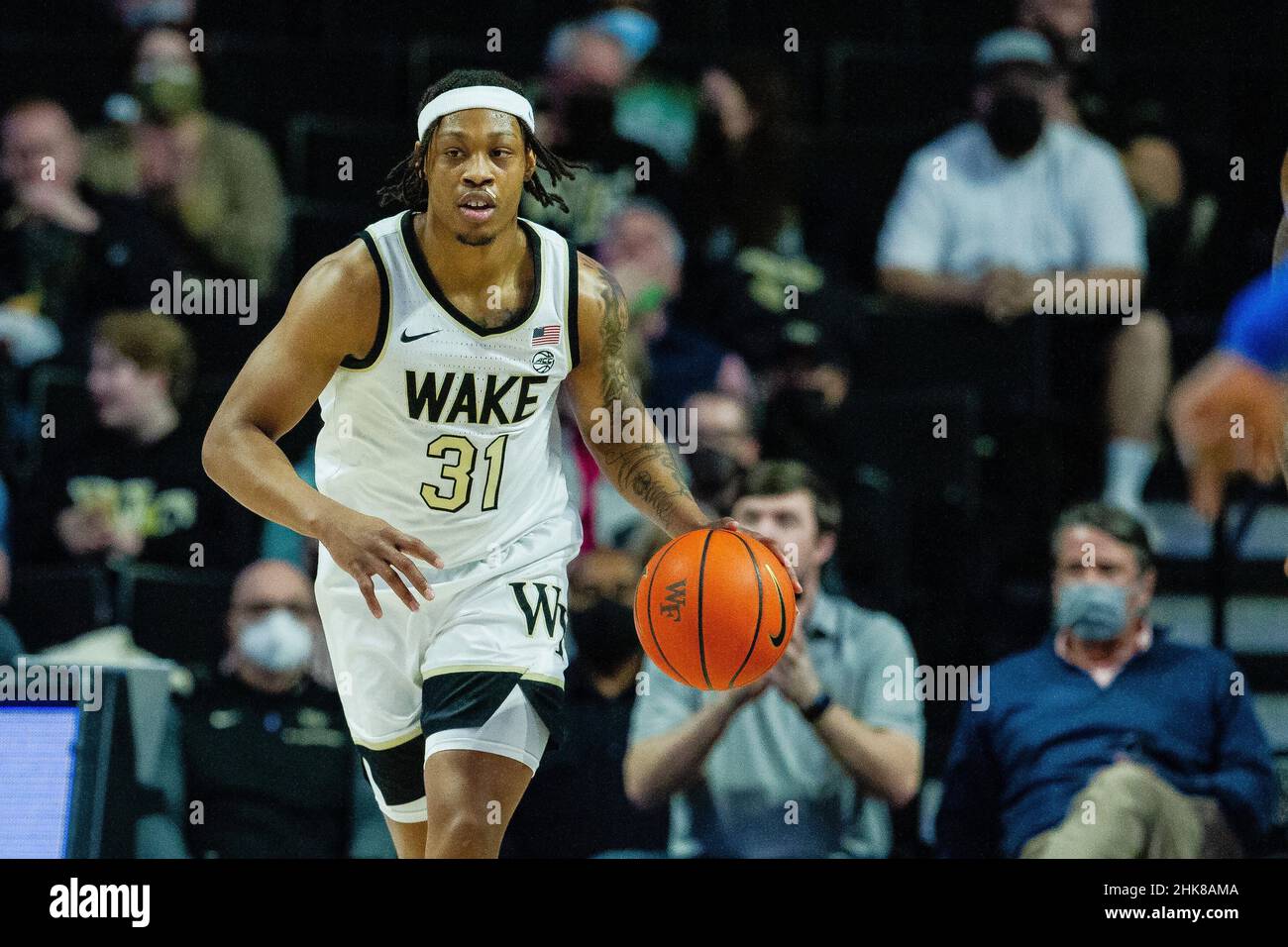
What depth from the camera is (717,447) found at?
623 cm

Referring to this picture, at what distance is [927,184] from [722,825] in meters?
2.68

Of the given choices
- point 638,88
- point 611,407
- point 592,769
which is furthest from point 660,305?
point 611,407

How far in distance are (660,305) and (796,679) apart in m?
1.71

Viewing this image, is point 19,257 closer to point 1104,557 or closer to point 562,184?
point 562,184

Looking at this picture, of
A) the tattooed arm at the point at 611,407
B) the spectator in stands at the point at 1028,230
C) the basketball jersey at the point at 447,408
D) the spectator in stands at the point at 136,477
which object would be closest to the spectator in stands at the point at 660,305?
the spectator in stands at the point at 1028,230

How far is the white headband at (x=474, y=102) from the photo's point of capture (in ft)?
13.6

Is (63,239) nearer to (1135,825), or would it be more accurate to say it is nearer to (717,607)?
(717,607)

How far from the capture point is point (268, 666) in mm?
5840

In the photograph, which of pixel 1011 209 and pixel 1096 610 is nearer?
pixel 1096 610

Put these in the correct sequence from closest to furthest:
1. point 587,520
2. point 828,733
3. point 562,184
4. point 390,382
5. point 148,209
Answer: point 390,382, point 828,733, point 587,520, point 562,184, point 148,209

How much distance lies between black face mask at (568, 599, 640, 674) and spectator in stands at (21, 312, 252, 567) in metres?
1.28

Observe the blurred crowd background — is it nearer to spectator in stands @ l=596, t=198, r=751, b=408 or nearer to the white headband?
spectator in stands @ l=596, t=198, r=751, b=408

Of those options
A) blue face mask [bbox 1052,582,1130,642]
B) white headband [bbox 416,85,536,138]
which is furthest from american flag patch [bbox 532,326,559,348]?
blue face mask [bbox 1052,582,1130,642]

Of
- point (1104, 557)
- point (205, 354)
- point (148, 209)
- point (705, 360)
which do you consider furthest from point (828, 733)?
point (148, 209)
